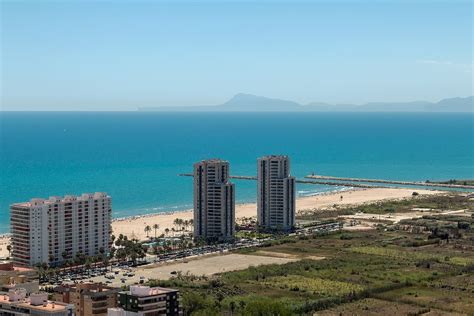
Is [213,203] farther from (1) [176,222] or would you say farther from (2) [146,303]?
(2) [146,303]

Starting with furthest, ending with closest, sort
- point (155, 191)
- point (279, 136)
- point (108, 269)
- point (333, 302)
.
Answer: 1. point (279, 136)
2. point (155, 191)
3. point (108, 269)
4. point (333, 302)

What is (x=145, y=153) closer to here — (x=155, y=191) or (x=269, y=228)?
(x=155, y=191)

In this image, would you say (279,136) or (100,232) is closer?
(100,232)

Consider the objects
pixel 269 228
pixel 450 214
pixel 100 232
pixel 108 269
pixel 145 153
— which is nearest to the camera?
pixel 108 269

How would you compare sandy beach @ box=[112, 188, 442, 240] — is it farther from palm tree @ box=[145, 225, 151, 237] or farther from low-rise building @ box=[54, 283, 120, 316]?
low-rise building @ box=[54, 283, 120, 316]

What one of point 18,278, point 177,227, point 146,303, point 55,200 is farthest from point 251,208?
point 146,303

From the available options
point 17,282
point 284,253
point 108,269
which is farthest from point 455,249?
point 17,282

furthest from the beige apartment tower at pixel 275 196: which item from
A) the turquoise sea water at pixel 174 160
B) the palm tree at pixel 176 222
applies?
the turquoise sea water at pixel 174 160

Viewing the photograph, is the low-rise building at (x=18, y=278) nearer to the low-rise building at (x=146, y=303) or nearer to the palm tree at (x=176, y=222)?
the low-rise building at (x=146, y=303)

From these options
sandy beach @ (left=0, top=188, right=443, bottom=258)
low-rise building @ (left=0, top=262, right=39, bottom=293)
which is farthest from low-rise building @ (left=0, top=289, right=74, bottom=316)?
sandy beach @ (left=0, top=188, right=443, bottom=258)
